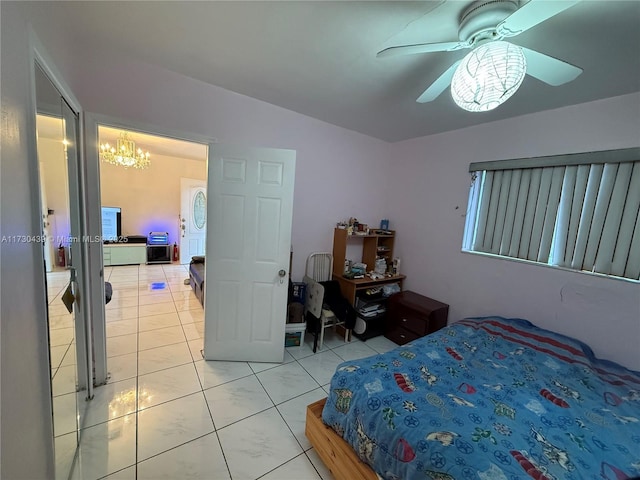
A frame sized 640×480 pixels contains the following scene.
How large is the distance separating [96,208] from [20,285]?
1.27 metres

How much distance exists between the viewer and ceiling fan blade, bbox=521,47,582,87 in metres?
1.10

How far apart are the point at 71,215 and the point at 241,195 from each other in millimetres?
1116

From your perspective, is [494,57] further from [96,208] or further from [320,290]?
[96,208]

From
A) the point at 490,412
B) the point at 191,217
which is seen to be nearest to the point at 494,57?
the point at 490,412

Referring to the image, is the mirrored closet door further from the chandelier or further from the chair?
the chandelier

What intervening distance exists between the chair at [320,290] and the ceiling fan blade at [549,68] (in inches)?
85.4

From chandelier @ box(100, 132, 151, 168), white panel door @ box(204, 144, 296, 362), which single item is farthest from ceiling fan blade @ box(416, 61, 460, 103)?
chandelier @ box(100, 132, 151, 168)

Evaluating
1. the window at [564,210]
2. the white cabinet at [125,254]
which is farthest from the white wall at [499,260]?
the white cabinet at [125,254]

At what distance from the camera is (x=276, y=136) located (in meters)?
2.57

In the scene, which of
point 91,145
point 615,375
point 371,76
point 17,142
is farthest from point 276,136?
point 615,375

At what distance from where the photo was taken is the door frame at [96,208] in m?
1.77

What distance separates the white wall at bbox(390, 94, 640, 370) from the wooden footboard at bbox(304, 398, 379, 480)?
6.66 ft

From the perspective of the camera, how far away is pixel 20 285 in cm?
81

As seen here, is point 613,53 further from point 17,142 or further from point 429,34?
point 17,142
